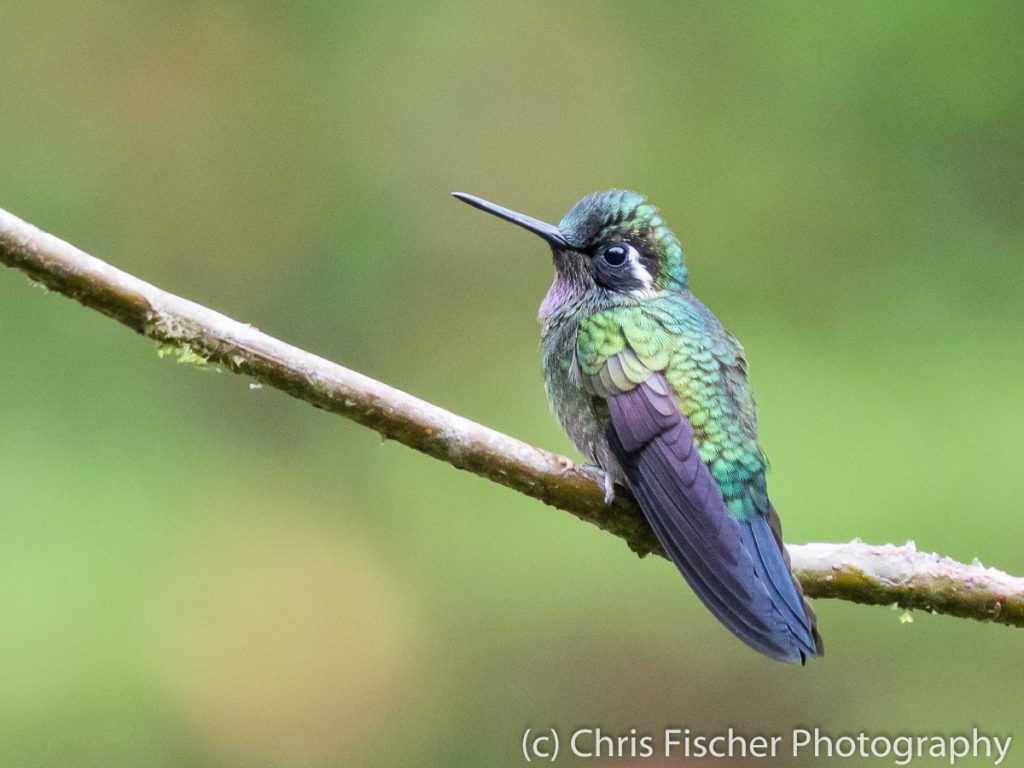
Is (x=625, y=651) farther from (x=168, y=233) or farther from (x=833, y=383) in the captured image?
(x=168, y=233)

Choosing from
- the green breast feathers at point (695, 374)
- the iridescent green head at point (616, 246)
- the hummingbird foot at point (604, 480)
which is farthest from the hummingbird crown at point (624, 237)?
the hummingbird foot at point (604, 480)

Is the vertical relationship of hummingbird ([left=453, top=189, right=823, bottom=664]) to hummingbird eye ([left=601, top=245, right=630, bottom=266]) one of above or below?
below

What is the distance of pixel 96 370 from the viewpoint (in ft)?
17.7

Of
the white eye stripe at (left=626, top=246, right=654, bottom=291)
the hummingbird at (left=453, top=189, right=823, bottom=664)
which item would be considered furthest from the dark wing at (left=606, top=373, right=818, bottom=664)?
the white eye stripe at (left=626, top=246, right=654, bottom=291)

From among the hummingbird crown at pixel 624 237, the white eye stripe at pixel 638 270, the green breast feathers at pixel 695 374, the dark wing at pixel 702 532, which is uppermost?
the hummingbird crown at pixel 624 237

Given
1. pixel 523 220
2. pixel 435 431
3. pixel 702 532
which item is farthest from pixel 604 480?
pixel 523 220

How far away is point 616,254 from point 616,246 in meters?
0.02

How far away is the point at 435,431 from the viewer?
2.41 m

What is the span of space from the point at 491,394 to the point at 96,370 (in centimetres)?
171

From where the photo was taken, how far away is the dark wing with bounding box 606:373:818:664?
2.41m

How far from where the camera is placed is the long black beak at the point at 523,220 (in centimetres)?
300

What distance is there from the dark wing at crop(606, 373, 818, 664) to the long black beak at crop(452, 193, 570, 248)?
1.72 ft

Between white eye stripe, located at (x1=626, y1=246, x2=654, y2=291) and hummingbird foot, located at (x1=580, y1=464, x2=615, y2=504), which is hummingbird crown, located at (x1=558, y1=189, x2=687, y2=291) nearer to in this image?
white eye stripe, located at (x1=626, y1=246, x2=654, y2=291)

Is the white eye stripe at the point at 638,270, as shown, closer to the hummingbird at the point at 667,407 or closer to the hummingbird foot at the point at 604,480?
the hummingbird at the point at 667,407
